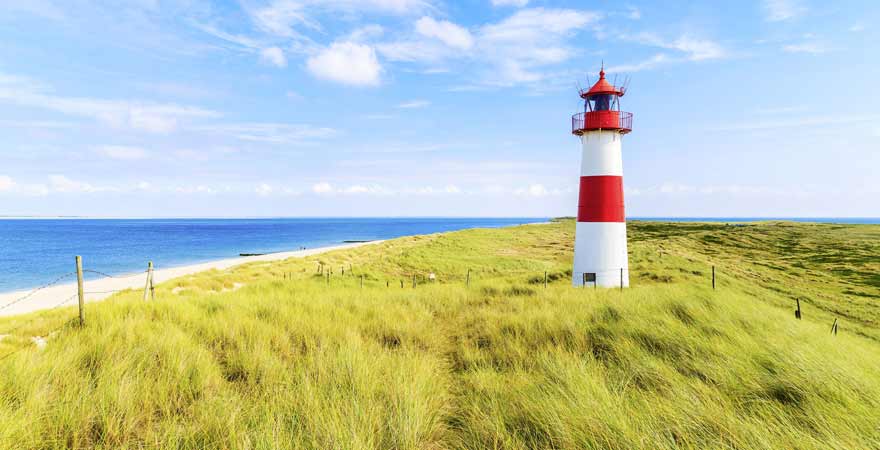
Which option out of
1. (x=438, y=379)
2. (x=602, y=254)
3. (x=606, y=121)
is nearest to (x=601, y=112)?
(x=606, y=121)

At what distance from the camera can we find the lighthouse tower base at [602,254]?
44.2 feet

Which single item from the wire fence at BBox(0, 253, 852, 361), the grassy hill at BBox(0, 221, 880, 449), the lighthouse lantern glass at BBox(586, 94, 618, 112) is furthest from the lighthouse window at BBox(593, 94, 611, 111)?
→ the grassy hill at BBox(0, 221, 880, 449)

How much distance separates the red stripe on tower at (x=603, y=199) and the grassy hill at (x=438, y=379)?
534cm

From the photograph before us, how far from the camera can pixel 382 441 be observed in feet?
10.5

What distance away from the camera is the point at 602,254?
13523 millimetres

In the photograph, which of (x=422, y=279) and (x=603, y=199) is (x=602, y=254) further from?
(x=422, y=279)

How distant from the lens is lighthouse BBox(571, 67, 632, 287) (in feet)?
44.0

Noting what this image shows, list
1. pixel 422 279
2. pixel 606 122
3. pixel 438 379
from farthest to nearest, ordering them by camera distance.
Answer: pixel 422 279 < pixel 606 122 < pixel 438 379

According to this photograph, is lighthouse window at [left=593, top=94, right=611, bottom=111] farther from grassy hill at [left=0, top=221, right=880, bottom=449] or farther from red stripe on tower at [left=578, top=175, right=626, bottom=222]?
grassy hill at [left=0, top=221, right=880, bottom=449]

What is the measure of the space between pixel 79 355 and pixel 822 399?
8.07 metres

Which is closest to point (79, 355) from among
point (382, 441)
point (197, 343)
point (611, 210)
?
point (197, 343)

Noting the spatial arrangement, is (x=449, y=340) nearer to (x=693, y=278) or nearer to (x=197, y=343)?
(x=197, y=343)

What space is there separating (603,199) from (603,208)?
1.01 ft

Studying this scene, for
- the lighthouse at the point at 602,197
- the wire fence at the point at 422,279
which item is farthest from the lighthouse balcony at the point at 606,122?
the wire fence at the point at 422,279
